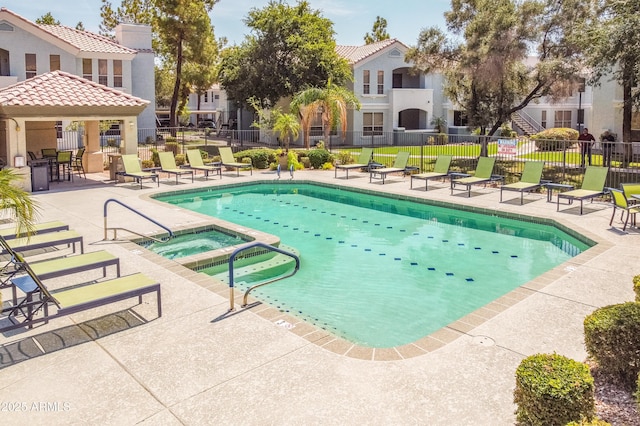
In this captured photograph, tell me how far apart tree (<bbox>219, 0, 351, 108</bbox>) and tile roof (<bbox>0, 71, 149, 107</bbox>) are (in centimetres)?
1606

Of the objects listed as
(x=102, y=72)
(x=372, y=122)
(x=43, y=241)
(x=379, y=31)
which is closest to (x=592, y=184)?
(x=43, y=241)

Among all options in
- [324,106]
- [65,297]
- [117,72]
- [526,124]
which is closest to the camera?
[65,297]

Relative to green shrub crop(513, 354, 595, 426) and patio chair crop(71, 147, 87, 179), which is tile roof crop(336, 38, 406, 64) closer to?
patio chair crop(71, 147, 87, 179)

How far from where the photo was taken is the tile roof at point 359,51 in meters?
39.4

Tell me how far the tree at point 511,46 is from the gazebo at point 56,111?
45.3 ft

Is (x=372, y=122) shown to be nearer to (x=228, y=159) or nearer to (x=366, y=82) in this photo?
(x=366, y=82)

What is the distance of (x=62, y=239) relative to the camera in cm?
894

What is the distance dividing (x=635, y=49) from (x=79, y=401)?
18.6m

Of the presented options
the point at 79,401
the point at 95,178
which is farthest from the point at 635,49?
the point at 95,178

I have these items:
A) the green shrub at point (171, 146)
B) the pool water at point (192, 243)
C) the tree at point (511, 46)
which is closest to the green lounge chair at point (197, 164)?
the green shrub at point (171, 146)

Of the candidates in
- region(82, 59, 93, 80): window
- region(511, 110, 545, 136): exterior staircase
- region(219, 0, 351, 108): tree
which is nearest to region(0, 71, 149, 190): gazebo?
region(82, 59, 93, 80): window

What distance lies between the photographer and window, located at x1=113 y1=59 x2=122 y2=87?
3628cm

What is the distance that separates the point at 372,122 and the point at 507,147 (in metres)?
21.6

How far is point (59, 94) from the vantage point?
60.6 ft
